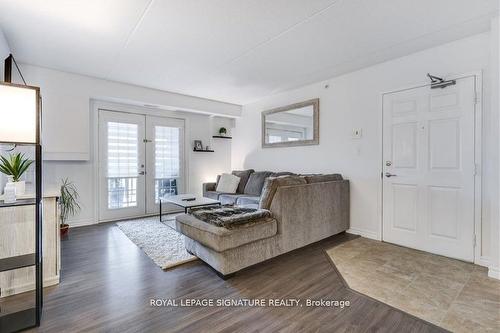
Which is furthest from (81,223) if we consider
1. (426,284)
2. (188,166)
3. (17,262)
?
(426,284)

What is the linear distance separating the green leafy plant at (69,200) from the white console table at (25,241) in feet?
5.55

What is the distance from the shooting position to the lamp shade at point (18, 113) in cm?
158

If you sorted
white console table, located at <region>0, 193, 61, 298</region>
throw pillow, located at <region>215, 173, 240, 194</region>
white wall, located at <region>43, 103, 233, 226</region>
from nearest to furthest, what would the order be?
1. white console table, located at <region>0, 193, 61, 298</region>
2. white wall, located at <region>43, 103, 233, 226</region>
3. throw pillow, located at <region>215, 173, 240, 194</region>

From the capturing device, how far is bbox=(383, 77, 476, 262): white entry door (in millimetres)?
2654

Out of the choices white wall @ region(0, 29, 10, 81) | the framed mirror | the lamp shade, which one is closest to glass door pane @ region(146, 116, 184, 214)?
the framed mirror

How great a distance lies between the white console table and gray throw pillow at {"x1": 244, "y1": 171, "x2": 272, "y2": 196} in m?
3.03

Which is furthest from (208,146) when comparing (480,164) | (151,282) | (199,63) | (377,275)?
(480,164)

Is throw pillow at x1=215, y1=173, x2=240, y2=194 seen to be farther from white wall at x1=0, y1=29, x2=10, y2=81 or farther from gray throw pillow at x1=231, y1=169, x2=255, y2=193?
white wall at x1=0, y1=29, x2=10, y2=81

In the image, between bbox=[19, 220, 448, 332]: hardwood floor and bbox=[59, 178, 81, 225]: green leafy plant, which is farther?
bbox=[59, 178, 81, 225]: green leafy plant

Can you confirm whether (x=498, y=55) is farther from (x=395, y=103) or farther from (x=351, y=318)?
(x=351, y=318)

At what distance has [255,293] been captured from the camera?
2.05m

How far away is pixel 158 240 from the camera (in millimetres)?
3328

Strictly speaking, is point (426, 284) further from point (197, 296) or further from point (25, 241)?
point (25, 241)

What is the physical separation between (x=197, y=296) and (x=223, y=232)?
1.78 ft
